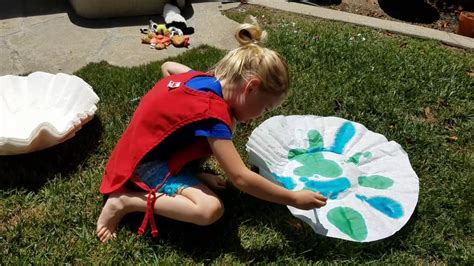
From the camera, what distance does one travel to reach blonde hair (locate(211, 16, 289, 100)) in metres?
1.99

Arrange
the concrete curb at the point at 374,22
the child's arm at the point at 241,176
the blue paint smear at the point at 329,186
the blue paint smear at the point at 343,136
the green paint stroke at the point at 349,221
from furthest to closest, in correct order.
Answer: the concrete curb at the point at 374,22 → the blue paint smear at the point at 343,136 → the blue paint smear at the point at 329,186 → the green paint stroke at the point at 349,221 → the child's arm at the point at 241,176

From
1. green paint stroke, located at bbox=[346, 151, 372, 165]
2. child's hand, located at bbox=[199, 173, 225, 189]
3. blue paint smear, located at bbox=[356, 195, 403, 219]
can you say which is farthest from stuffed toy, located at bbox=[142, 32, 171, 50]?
blue paint smear, located at bbox=[356, 195, 403, 219]

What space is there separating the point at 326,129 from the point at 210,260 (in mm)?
1101

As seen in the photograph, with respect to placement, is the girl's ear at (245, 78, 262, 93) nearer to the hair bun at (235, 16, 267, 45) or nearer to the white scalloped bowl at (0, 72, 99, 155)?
the hair bun at (235, 16, 267, 45)

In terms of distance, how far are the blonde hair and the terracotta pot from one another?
294cm

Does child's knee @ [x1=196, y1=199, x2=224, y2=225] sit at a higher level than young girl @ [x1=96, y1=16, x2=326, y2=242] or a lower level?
lower

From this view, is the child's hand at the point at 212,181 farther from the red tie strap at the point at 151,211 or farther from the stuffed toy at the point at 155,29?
the stuffed toy at the point at 155,29

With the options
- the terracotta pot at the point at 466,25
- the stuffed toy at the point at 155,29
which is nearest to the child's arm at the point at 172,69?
the stuffed toy at the point at 155,29

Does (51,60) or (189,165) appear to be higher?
Answer: (189,165)

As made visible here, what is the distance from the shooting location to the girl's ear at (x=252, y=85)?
1.99 metres

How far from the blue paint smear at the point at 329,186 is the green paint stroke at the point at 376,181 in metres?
0.07

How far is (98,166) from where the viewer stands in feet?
8.45

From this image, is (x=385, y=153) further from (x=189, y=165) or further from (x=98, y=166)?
(x=98, y=166)

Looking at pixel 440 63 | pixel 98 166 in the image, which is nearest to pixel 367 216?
pixel 98 166
